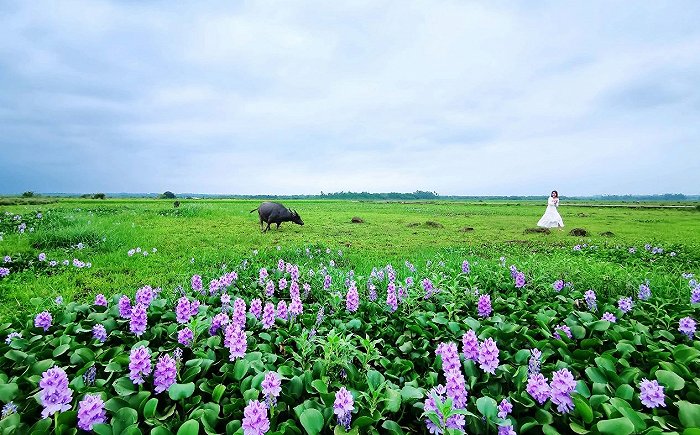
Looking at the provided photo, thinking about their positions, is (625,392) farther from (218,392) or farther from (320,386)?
(218,392)

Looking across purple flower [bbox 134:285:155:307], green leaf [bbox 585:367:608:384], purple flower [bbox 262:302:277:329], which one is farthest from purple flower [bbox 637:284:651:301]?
purple flower [bbox 134:285:155:307]

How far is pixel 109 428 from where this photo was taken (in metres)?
Answer: 1.94

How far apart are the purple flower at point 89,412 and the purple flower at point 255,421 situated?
34.3 inches

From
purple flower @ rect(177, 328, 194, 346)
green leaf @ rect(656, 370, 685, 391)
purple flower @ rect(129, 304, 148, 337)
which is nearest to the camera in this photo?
green leaf @ rect(656, 370, 685, 391)

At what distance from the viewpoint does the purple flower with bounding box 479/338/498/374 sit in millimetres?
2379

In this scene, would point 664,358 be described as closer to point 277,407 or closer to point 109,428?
point 277,407

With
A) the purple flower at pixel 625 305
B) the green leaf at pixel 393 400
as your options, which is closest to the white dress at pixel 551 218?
the purple flower at pixel 625 305

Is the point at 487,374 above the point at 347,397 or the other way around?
the other way around

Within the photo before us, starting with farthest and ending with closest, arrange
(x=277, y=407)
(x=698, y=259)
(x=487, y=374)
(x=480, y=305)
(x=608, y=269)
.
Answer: (x=698, y=259), (x=608, y=269), (x=480, y=305), (x=487, y=374), (x=277, y=407)

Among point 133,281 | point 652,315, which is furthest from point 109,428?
point 652,315

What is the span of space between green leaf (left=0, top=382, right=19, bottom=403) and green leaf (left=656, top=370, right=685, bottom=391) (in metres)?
4.31

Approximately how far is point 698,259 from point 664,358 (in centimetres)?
791

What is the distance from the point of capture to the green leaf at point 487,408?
80.1 inches

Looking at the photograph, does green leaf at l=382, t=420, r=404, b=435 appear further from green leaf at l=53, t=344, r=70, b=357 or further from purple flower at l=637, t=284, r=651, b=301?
purple flower at l=637, t=284, r=651, b=301
